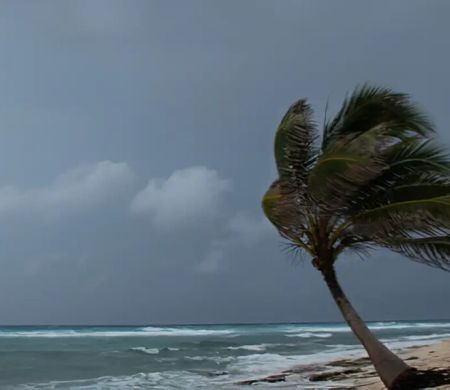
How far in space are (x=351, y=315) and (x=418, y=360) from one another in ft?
22.5

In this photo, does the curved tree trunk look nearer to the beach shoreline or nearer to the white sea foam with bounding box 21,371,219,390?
the beach shoreline

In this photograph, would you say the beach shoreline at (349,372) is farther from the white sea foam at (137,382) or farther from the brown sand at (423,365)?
the white sea foam at (137,382)

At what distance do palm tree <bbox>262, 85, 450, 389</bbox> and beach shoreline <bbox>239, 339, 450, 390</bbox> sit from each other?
293cm

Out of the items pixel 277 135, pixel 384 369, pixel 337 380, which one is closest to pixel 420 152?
pixel 277 135

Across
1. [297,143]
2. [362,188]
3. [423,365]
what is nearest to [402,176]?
[362,188]

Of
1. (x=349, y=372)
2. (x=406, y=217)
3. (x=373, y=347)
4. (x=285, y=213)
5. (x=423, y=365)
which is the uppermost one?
(x=285, y=213)

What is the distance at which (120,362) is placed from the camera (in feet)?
82.6

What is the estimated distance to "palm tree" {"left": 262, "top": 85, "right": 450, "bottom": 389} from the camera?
915 cm

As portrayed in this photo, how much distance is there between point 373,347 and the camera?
32.1ft

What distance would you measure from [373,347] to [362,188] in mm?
2604

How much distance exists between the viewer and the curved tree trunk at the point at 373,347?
958 cm

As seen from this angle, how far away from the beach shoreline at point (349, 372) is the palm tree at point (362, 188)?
2.93m

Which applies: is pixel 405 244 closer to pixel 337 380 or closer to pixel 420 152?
pixel 420 152

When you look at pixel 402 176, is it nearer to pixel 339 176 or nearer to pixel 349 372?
pixel 339 176
